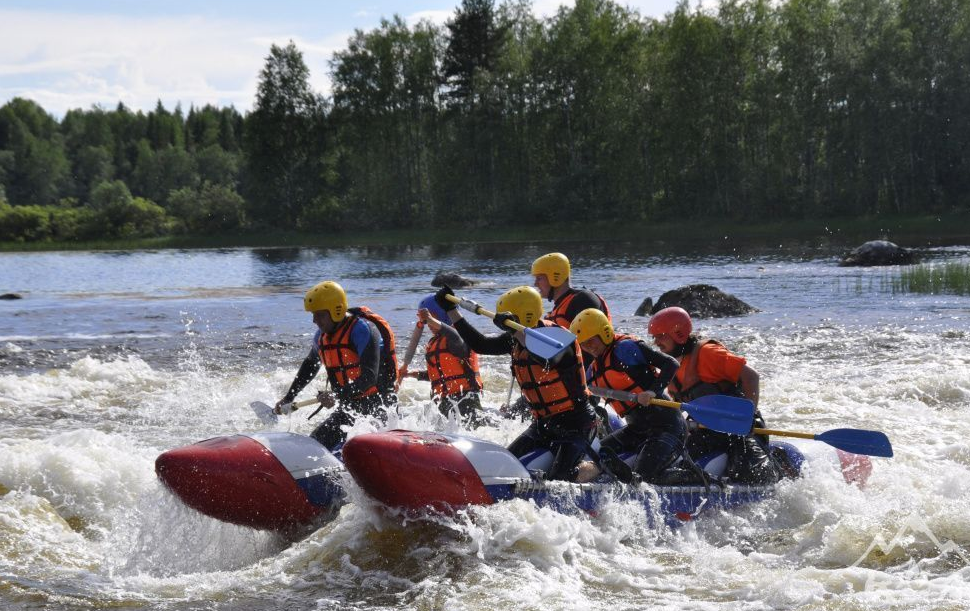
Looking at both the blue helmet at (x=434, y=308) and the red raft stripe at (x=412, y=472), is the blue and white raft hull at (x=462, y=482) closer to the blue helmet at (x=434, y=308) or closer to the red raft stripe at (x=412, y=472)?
the red raft stripe at (x=412, y=472)

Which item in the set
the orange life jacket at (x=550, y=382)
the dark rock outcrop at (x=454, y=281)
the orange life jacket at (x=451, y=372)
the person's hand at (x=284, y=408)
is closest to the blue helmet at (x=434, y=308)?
the orange life jacket at (x=451, y=372)

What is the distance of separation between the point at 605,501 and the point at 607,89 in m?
39.5

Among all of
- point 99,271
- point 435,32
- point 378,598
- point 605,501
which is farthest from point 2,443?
point 435,32

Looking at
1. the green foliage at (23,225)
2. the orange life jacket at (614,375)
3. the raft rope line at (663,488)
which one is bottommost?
the raft rope line at (663,488)

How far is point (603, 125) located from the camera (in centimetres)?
4541

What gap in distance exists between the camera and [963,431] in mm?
9758

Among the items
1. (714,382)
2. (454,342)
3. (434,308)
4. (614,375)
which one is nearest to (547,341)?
(614,375)

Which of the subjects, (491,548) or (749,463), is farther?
(749,463)

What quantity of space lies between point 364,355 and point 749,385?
2733mm

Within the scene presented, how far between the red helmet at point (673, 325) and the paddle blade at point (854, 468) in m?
1.55

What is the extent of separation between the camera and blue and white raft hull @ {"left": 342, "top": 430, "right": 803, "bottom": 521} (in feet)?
19.2

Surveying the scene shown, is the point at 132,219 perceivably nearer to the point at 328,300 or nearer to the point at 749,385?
the point at 328,300

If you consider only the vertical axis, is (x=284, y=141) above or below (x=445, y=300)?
above

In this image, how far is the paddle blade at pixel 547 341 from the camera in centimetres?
617
